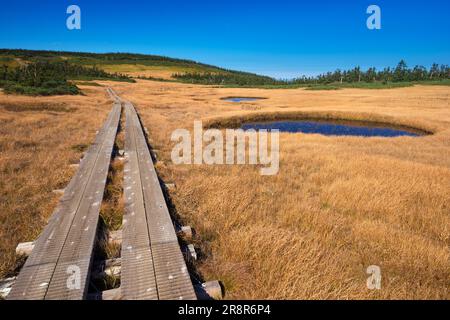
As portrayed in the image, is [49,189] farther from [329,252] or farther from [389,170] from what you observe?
[389,170]

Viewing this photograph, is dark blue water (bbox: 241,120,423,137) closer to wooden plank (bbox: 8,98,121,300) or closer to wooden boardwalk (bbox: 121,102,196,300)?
wooden boardwalk (bbox: 121,102,196,300)

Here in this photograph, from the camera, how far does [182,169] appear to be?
8.62 metres

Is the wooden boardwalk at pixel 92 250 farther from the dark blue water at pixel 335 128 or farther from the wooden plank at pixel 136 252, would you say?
the dark blue water at pixel 335 128

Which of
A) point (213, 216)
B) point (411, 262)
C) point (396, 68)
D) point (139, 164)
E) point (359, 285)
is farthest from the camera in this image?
point (396, 68)

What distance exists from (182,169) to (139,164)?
1463 millimetres

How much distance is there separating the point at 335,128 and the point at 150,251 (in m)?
25.8

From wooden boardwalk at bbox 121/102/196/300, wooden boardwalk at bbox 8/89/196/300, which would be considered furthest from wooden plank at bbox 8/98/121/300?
wooden boardwalk at bbox 121/102/196/300

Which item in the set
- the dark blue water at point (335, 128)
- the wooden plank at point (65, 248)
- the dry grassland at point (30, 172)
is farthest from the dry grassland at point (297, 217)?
the dark blue water at point (335, 128)

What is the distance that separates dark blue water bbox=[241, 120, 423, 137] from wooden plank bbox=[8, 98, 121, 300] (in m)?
20.2

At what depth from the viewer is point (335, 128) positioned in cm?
2570

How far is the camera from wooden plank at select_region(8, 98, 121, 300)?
290cm

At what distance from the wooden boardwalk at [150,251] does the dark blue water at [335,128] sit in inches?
786

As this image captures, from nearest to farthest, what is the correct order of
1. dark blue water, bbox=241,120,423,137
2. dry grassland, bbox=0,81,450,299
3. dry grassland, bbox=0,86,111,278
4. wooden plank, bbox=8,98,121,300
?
wooden plank, bbox=8,98,121,300 → dry grassland, bbox=0,81,450,299 → dry grassland, bbox=0,86,111,278 → dark blue water, bbox=241,120,423,137

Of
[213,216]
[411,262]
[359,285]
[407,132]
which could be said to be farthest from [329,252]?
[407,132]
